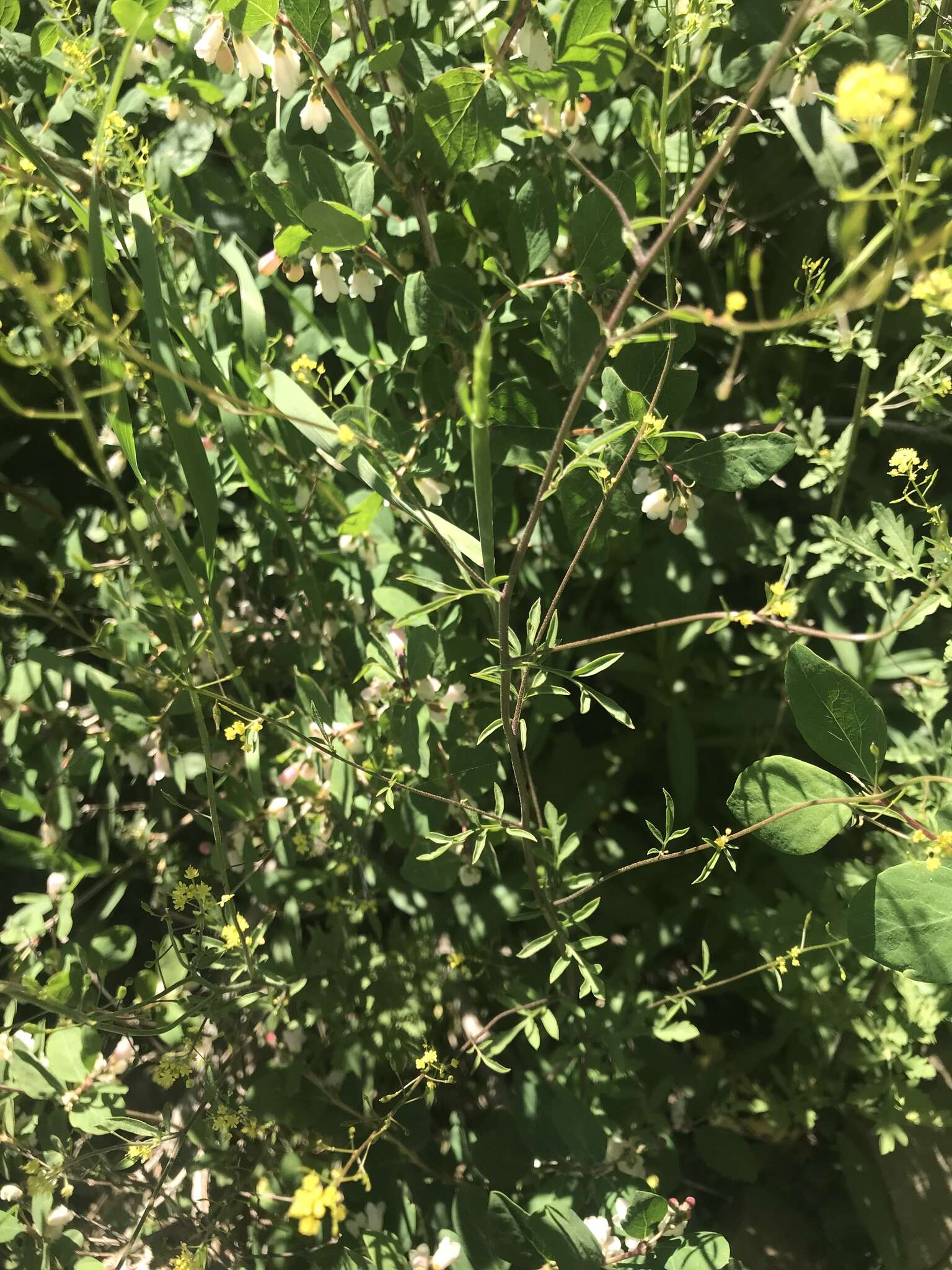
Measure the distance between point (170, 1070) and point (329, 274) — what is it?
774 millimetres

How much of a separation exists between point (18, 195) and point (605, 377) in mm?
706

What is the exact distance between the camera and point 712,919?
45.3 inches

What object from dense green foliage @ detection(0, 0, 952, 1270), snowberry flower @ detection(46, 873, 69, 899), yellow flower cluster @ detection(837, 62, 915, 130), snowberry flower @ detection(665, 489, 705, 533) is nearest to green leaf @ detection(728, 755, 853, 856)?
dense green foliage @ detection(0, 0, 952, 1270)

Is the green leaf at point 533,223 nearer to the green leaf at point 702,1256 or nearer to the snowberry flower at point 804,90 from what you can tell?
the snowberry flower at point 804,90

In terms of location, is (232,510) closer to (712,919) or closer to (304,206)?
(304,206)

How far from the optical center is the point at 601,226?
69 cm

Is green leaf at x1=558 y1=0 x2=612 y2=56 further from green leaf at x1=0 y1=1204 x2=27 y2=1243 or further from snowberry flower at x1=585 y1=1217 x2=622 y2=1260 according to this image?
green leaf at x1=0 y1=1204 x2=27 y2=1243

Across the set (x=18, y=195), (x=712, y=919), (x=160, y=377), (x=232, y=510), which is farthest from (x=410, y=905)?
(x=18, y=195)

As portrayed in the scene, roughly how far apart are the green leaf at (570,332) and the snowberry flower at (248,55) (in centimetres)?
32

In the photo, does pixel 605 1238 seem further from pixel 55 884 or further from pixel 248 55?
pixel 248 55

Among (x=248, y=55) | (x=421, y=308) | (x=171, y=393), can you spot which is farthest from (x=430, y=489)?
(x=248, y=55)

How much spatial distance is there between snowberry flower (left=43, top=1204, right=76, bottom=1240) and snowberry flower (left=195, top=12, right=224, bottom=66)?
1141 mm

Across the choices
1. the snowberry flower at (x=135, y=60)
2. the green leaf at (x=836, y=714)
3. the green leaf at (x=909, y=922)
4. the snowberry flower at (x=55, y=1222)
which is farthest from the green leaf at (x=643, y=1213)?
the snowberry flower at (x=135, y=60)

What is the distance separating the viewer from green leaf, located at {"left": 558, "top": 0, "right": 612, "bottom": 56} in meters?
0.68
